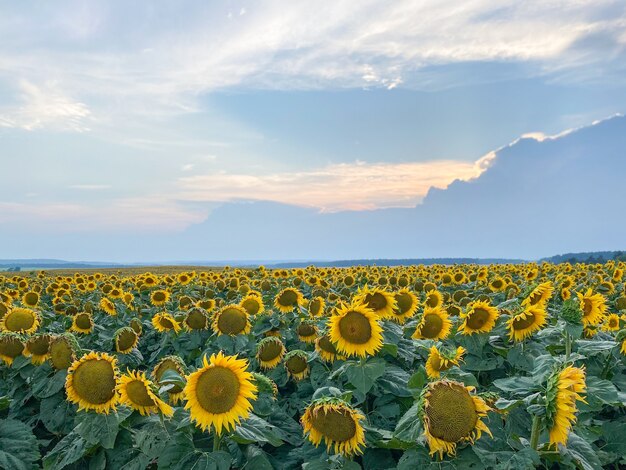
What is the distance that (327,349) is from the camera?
18.5 feet

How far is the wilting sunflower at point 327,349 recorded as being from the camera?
5.59 meters

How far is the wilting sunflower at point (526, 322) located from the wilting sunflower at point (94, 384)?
4.67 m

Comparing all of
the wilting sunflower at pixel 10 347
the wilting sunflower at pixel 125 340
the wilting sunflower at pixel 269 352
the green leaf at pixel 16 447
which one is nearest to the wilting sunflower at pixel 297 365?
the wilting sunflower at pixel 269 352

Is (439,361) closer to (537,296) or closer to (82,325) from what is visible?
(537,296)

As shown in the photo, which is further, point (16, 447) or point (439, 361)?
point (16, 447)

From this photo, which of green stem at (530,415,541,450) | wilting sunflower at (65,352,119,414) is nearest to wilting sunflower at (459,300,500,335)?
green stem at (530,415,541,450)

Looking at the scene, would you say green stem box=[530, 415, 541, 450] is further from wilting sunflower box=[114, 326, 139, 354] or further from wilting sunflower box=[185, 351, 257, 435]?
wilting sunflower box=[114, 326, 139, 354]

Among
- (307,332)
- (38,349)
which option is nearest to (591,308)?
(307,332)

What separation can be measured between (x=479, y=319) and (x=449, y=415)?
3613 millimetres

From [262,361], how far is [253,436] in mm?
3014

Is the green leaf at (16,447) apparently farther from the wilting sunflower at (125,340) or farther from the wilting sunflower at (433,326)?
the wilting sunflower at (433,326)

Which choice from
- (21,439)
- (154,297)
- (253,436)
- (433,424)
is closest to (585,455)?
(433,424)

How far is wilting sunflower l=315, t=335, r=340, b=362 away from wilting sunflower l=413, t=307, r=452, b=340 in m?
1.37

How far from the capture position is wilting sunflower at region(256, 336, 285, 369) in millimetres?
6766
